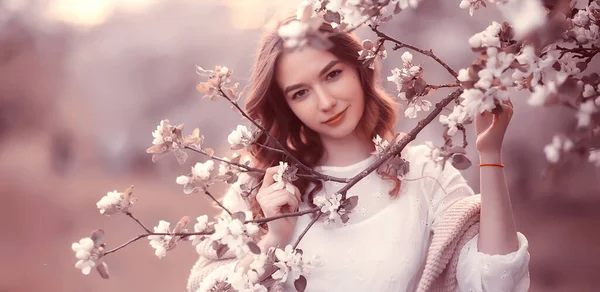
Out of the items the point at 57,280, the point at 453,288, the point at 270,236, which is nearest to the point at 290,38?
the point at 270,236

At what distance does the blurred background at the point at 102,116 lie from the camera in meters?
1.54

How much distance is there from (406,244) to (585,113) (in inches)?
25.0

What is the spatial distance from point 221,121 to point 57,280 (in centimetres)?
60

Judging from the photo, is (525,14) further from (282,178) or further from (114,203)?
(114,203)

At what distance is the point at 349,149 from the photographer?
1.23 meters

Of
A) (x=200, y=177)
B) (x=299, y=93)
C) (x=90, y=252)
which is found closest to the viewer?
(x=90, y=252)

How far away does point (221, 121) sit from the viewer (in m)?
1.54

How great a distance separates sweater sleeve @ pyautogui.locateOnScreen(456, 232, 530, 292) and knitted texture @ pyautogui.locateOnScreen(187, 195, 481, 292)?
0.8 inches

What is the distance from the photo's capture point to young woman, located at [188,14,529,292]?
1.03 m

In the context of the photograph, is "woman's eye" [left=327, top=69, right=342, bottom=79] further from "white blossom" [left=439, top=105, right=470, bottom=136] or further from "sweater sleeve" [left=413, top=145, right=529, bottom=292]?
"white blossom" [left=439, top=105, right=470, bottom=136]

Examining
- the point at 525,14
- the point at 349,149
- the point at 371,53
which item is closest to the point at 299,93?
the point at 349,149

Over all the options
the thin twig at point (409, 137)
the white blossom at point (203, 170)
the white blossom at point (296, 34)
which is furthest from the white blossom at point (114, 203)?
the white blossom at point (296, 34)

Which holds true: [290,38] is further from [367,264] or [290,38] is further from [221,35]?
[221,35]

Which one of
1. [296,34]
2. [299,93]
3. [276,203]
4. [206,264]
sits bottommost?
[206,264]
